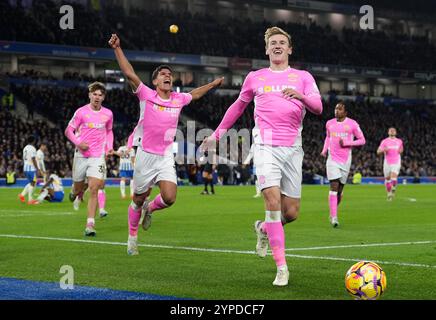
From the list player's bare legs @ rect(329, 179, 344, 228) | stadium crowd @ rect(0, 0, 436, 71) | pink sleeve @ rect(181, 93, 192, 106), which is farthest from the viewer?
stadium crowd @ rect(0, 0, 436, 71)

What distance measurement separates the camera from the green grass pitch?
8.10 meters

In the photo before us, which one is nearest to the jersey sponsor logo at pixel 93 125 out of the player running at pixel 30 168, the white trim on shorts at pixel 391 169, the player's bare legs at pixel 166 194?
the player's bare legs at pixel 166 194

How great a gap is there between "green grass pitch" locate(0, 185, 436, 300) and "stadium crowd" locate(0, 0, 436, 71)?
37.9m

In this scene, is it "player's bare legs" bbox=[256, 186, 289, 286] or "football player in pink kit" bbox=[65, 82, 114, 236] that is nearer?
"player's bare legs" bbox=[256, 186, 289, 286]

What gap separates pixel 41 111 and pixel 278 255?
150 ft

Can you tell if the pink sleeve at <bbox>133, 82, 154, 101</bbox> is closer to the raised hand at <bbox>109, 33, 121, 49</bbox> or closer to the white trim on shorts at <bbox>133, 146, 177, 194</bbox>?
the white trim on shorts at <bbox>133, 146, 177, 194</bbox>

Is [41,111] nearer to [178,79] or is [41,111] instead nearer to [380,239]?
[178,79]

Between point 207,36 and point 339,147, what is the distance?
163 feet

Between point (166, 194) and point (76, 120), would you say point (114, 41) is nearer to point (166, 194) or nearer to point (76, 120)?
point (166, 194)

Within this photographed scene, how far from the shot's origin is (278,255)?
27.6 ft

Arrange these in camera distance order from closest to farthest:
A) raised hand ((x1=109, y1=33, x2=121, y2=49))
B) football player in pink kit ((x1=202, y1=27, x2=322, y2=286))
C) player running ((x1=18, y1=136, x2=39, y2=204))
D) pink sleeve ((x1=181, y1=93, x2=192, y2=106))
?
football player in pink kit ((x1=202, y1=27, x2=322, y2=286)) < raised hand ((x1=109, y1=33, x2=121, y2=49)) < pink sleeve ((x1=181, y1=93, x2=192, y2=106)) < player running ((x1=18, y1=136, x2=39, y2=204))

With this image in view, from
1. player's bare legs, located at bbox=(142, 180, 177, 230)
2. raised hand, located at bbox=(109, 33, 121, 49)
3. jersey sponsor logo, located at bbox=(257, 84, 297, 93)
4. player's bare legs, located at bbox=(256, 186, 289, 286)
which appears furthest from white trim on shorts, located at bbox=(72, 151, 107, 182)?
player's bare legs, located at bbox=(256, 186, 289, 286)

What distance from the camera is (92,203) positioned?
14.7 meters
